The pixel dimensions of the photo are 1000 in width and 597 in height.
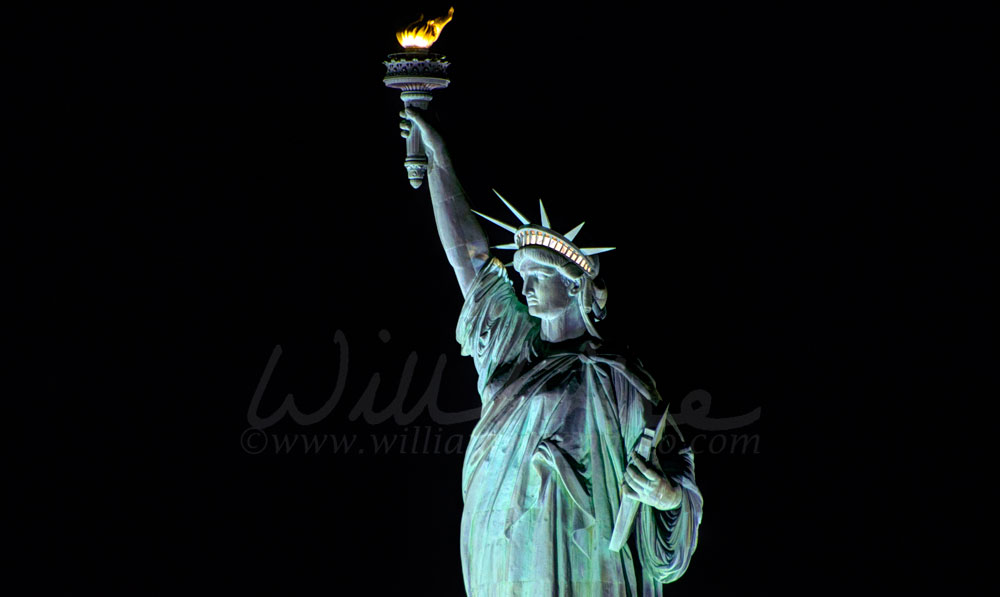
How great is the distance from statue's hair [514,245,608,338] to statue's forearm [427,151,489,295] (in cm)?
35

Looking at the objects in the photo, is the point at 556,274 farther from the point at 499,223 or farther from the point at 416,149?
the point at 416,149

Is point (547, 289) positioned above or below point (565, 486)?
above

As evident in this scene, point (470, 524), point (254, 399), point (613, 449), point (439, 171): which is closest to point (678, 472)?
point (613, 449)

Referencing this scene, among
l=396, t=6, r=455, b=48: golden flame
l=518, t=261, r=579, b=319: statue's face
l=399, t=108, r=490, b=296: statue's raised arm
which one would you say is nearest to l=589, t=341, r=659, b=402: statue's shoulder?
l=518, t=261, r=579, b=319: statue's face

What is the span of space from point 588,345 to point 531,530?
103cm

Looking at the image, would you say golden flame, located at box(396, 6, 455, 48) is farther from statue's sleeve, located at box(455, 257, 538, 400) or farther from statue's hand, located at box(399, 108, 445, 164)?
statue's sleeve, located at box(455, 257, 538, 400)

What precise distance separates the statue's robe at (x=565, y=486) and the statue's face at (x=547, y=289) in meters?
0.21

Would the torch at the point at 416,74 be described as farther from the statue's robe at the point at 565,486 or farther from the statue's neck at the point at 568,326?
the statue's robe at the point at 565,486

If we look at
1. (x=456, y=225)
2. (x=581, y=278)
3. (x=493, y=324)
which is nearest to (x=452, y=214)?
(x=456, y=225)

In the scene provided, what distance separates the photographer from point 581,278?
1170 cm

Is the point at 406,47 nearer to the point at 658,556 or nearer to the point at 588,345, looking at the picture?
the point at 588,345

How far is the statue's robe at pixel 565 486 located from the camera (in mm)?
11328

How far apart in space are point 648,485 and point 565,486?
49 cm

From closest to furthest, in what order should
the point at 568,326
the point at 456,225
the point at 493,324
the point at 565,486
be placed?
the point at 565,486, the point at 568,326, the point at 493,324, the point at 456,225
